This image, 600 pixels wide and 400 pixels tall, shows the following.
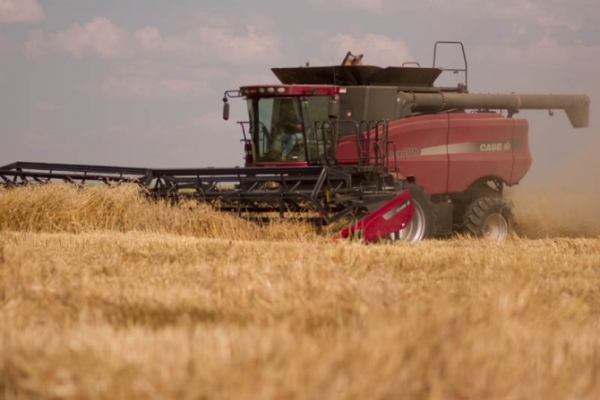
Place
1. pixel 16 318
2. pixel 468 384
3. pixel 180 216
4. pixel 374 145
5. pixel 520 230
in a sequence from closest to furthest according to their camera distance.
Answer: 1. pixel 468 384
2. pixel 16 318
3. pixel 180 216
4. pixel 374 145
5. pixel 520 230

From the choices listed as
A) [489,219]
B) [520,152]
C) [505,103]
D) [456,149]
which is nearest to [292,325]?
[489,219]

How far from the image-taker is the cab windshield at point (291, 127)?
13.7 meters

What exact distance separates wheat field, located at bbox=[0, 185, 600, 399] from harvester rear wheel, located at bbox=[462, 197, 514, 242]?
5399 millimetres

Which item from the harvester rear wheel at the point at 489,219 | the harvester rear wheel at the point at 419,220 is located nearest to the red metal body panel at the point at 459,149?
the harvester rear wheel at the point at 489,219

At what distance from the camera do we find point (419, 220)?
13.1 metres

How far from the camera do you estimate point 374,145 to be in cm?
1337

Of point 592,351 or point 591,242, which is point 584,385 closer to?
point 592,351

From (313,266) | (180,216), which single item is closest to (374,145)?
(180,216)

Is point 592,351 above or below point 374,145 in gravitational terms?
below

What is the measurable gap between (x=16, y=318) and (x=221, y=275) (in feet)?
5.82

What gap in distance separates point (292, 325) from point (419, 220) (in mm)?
9472

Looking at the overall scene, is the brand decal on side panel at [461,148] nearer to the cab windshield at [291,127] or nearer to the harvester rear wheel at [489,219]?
the harvester rear wheel at [489,219]

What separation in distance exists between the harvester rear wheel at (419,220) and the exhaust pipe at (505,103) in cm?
196

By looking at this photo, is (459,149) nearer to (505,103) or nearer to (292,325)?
(505,103)
